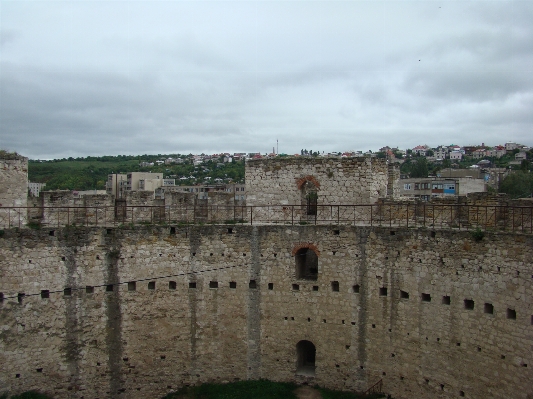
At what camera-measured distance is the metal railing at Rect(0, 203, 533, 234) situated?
16422mm

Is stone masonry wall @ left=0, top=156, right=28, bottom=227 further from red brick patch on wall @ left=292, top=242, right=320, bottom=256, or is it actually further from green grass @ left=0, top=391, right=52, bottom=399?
red brick patch on wall @ left=292, top=242, right=320, bottom=256

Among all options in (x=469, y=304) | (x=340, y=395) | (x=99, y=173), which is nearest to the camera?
(x=469, y=304)

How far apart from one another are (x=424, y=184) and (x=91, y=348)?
44227mm

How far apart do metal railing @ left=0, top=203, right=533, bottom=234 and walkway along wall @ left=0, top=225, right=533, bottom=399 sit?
3.10ft

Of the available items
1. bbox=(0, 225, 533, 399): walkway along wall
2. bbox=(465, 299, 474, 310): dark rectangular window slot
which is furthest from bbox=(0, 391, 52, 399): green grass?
bbox=(465, 299, 474, 310): dark rectangular window slot

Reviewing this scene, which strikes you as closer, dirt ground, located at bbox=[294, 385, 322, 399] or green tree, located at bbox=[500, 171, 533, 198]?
dirt ground, located at bbox=[294, 385, 322, 399]

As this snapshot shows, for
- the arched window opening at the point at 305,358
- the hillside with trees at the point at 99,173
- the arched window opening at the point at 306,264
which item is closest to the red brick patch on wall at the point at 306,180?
the arched window opening at the point at 306,264

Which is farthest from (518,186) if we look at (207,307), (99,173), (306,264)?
(99,173)

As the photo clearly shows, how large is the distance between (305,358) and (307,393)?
1.85m

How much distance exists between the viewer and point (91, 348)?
1791cm

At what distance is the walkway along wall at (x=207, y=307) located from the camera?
1641cm

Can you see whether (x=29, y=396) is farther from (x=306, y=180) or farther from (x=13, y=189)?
(x=306, y=180)

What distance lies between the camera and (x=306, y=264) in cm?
1917

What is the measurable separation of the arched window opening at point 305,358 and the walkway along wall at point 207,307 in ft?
0.37
